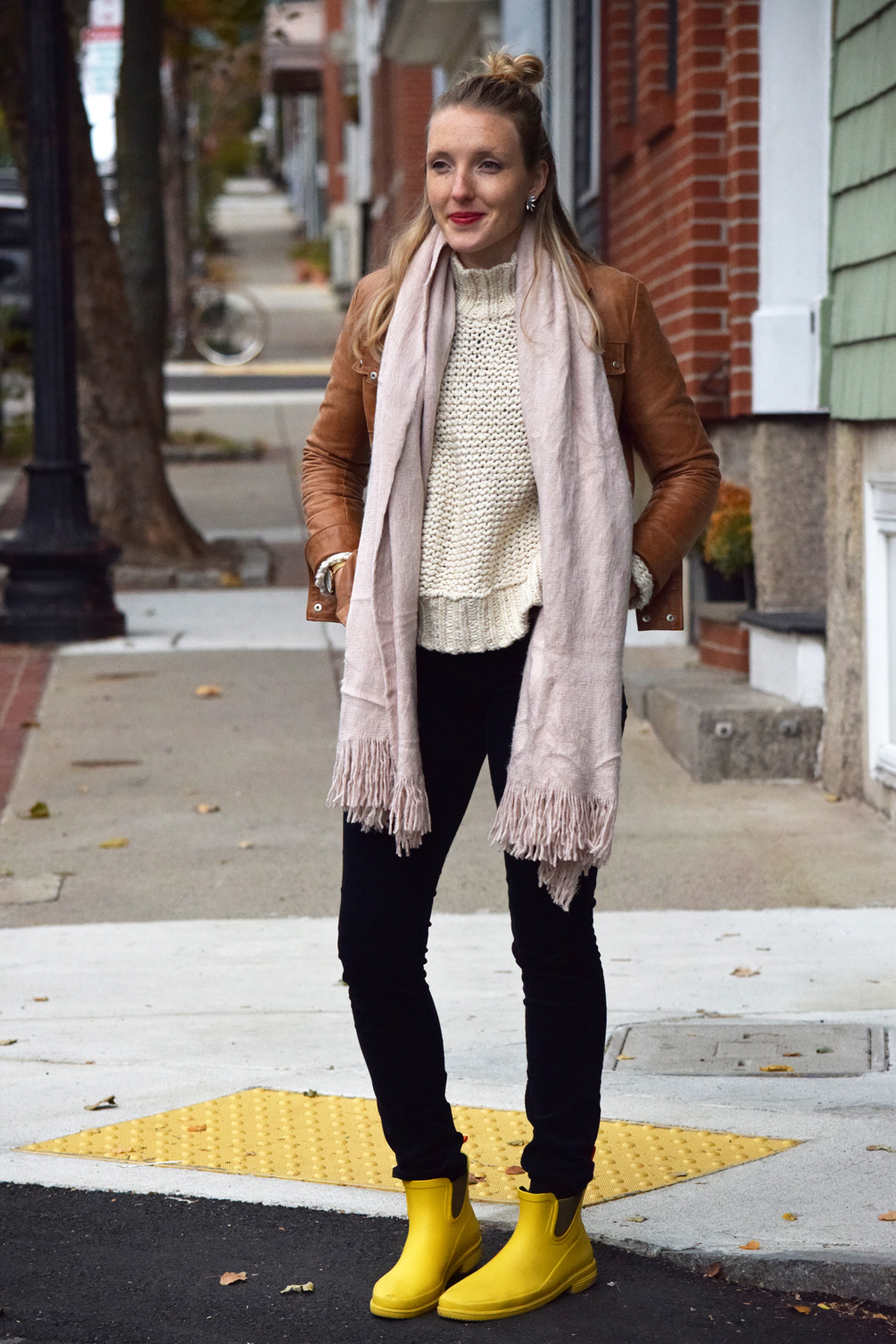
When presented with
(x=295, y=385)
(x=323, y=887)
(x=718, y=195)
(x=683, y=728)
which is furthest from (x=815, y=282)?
(x=295, y=385)

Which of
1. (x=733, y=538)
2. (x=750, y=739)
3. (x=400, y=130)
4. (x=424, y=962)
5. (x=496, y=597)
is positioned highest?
(x=400, y=130)

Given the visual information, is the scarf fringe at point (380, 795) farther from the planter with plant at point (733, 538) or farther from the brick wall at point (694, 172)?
the planter with plant at point (733, 538)

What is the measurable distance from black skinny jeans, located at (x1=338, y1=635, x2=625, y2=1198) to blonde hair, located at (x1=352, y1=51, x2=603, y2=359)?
1.77 ft

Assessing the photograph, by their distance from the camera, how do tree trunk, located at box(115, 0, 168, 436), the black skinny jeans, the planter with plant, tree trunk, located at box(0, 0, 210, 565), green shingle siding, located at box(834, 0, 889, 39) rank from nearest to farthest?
the black skinny jeans
green shingle siding, located at box(834, 0, 889, 39)
the planter with plant
tree trunk, located at box(0, 0, 210, 565)
tree trunk, located at box(115, 0, 168, 436)

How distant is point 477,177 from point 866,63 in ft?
13.0

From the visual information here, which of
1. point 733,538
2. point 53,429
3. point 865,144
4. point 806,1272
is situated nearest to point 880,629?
point 865,144

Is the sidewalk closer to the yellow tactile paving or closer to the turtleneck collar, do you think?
the yellow tactile paving

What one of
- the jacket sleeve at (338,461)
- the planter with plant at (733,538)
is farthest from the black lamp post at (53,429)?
the jacket sleeve at (338,461)

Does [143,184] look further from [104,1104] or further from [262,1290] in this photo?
[262,1290]

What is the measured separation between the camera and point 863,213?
254 inches

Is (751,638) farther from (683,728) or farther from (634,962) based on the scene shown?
(634,962)

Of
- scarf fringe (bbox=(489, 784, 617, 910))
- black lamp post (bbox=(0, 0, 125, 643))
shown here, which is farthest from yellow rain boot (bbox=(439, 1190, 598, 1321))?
black lamp post (bbox=(0, 0, 125, 643))

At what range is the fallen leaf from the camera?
406cm

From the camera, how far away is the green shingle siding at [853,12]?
6.28 meters
